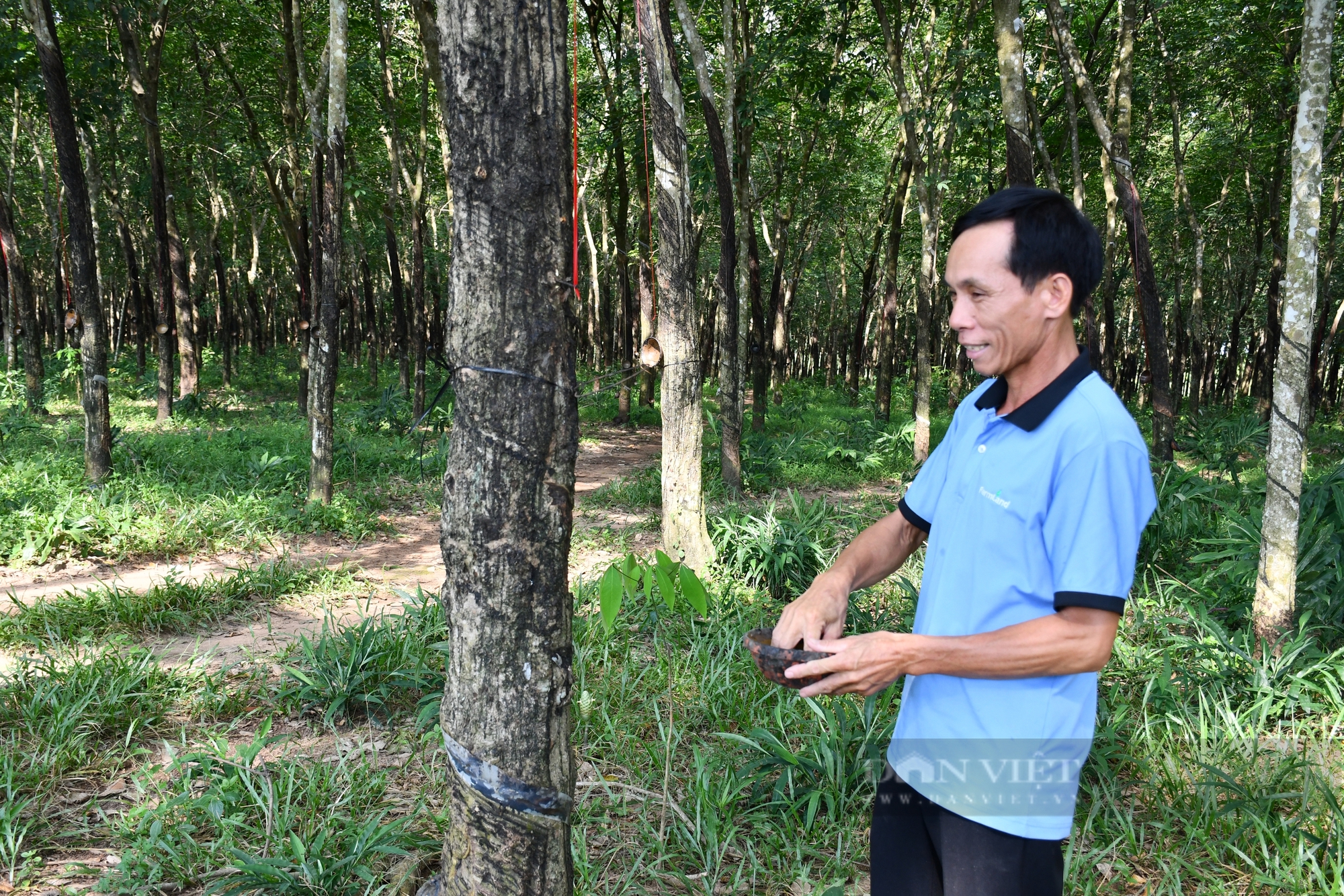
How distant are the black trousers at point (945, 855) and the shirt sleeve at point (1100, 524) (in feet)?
1.58

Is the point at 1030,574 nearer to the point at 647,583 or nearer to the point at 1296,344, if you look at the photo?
the point at 647,583

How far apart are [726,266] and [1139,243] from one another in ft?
12.2

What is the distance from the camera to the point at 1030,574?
134 centimetres

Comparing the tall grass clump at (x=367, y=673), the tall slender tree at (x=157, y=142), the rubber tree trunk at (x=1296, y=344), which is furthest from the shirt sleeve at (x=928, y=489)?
the tall slender tree at (x=157, y=142)

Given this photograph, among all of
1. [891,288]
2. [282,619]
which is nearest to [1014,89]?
[282,619]

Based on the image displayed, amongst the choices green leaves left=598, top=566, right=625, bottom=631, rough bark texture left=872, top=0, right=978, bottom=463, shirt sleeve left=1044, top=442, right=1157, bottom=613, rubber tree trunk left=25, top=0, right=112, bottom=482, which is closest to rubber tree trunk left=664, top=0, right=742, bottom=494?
rough bark texture left=872, top=0, right=978, bottom=463

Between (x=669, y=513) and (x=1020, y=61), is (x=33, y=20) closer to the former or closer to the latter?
(x=669, y=513)

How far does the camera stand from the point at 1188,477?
6367 mm

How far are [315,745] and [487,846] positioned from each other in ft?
7.45

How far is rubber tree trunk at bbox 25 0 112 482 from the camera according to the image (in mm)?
6098

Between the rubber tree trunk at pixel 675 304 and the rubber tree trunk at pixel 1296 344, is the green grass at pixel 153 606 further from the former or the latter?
the rubber tree trunk at pixel 1296 344

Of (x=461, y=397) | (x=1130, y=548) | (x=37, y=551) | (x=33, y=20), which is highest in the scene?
(x=33, y=20)

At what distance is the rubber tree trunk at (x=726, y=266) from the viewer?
6316 millimetres

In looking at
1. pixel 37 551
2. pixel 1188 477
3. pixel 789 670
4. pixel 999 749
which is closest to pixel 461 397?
pixel 789 670
